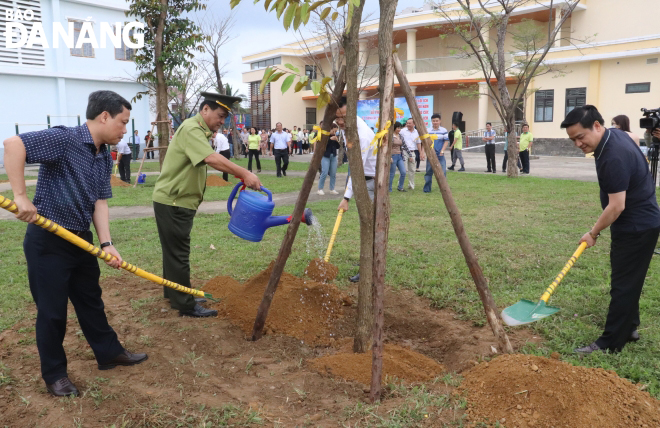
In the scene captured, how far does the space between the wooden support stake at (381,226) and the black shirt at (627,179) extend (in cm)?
148

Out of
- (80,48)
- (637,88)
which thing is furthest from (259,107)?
(637,88)

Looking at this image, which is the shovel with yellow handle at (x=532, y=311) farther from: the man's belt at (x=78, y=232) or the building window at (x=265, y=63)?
the building window at (x=265, y=63)

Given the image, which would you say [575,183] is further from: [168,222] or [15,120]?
[15,120]

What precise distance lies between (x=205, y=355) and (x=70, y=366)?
89 centimetres

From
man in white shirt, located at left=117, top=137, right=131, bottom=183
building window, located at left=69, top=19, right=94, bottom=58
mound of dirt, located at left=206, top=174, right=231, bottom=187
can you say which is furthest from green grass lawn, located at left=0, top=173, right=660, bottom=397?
building window, located at left=69, top=19, right=94, bottom=58

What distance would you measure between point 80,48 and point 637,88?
2704 centimetres

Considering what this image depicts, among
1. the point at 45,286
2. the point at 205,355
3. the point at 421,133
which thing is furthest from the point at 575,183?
the point at 45,286

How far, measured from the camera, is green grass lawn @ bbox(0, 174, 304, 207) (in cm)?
1161

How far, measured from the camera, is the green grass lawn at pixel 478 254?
4047mm

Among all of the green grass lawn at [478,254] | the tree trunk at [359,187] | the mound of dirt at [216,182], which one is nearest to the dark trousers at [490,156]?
the green grass lawn at [478,254]

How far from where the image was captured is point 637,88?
24531mm

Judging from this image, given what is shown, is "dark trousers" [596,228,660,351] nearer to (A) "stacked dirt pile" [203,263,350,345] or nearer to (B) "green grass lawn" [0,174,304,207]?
(A) "stacked dirt pile" [203,263,350,345]

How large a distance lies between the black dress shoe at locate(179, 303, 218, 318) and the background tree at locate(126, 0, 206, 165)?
35.4ft

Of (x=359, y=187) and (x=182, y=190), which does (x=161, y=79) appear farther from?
(x=359, y=187)
